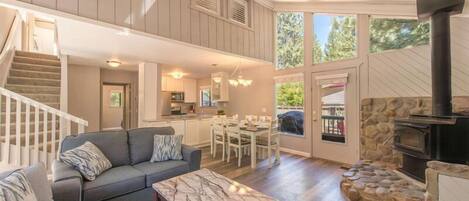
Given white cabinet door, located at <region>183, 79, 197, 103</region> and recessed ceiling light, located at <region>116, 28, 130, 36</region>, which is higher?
recessed ceiling light, located at <region>116, 28, 130, 36</region>

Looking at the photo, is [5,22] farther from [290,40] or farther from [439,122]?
[439,122]

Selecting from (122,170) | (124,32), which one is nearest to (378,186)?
(122,170)

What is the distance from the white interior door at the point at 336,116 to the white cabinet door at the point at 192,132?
3.21 m

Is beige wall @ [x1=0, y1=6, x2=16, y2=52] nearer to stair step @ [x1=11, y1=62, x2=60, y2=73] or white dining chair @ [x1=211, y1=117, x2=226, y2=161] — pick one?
stair step @ [x1=11, y1=62, x2=60, y2=73]

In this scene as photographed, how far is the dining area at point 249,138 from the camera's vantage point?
4410 millimetres

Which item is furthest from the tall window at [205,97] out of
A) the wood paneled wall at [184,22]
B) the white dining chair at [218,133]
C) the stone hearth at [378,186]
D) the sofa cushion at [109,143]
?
the stone hearth at [378,186]

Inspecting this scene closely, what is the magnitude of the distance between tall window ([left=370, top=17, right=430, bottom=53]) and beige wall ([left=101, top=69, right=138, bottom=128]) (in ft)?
24.2

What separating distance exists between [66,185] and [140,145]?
1213mm

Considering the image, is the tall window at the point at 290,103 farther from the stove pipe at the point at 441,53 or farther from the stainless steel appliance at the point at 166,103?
the stainless steel appliance at the point at 166,103

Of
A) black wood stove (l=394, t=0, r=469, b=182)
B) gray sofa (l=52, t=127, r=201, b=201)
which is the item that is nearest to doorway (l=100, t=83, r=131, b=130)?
gray sofa (l=52, t=127, r=201, b=201)

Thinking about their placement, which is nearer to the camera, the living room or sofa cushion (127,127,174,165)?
the living room

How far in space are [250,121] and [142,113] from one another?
8.89 ft

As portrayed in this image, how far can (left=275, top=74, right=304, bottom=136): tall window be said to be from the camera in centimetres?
539

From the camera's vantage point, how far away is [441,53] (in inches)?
110
